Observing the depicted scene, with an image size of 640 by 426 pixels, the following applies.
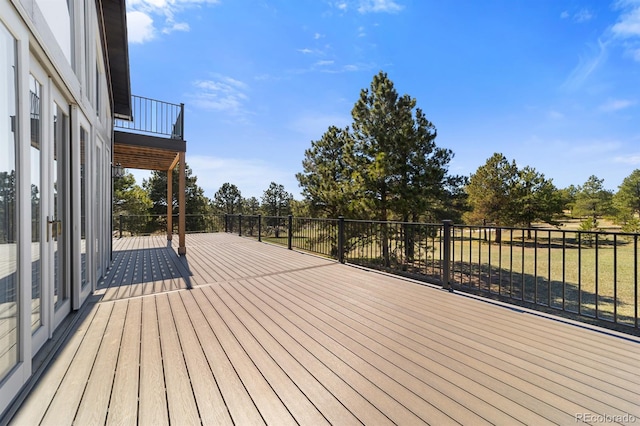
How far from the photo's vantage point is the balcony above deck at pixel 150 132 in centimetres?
628

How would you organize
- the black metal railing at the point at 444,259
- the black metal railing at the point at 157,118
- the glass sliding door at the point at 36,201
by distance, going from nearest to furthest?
→ the glass sliding door at the point at 36,201
the black metal railing at the point at 444,259
the black metal railing at the point at 157,118

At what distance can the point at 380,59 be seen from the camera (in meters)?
10.2

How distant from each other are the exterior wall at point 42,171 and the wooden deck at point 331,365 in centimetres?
32

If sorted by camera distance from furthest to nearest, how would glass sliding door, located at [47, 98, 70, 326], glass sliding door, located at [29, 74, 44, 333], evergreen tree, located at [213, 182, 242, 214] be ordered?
evergreen tree, located at [213, 182, 242, 214] < glass sliding door, located at [47, 98, 70, 326] < glass sliding door, located at [29, 74, 44, 333]

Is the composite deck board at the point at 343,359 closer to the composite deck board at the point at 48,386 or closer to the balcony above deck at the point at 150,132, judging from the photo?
the composite deck board at the point at 48,386

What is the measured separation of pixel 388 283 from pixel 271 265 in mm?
2233

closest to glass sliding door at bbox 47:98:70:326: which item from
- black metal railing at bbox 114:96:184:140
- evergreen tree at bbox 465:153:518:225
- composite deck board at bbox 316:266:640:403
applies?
composite deck board at bbox 316:266:640:403

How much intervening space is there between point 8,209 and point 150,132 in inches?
252

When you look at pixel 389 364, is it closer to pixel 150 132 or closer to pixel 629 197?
pixel 150 132

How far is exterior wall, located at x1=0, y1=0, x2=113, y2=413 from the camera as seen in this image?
134cm

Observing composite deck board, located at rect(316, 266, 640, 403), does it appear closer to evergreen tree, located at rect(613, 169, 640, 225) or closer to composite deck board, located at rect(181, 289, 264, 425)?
composite deck board, located at rect(181, 289, 264, 425)

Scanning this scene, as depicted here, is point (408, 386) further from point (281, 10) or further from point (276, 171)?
point (276, 171)

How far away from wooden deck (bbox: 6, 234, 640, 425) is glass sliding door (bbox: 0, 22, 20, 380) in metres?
0.32

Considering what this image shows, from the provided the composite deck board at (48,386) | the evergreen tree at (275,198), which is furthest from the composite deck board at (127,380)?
the evergreen tree at (275,198)
